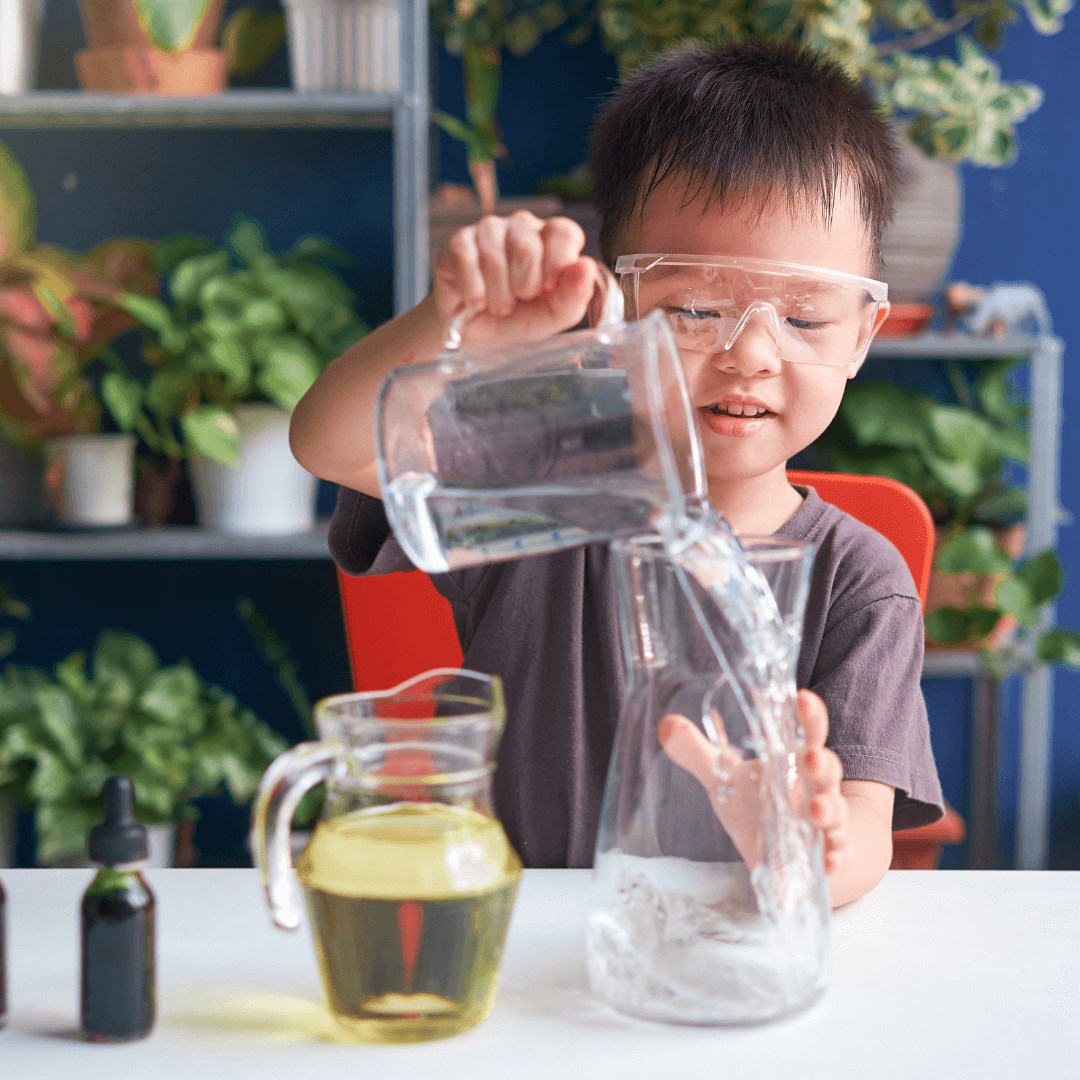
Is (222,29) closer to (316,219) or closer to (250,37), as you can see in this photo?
(250,37)

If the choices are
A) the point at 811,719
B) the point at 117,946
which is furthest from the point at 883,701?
the point at 117,946

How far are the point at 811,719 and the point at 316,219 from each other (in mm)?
2043

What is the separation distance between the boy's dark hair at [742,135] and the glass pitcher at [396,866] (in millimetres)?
659

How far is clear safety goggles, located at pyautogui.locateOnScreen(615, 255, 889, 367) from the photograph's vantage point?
40.4 inches

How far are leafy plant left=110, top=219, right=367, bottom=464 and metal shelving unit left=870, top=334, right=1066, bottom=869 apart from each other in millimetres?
926

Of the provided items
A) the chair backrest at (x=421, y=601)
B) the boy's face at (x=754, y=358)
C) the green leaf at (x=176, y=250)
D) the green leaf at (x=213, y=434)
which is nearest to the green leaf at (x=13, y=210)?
the green leaf at (x=176, y=250)

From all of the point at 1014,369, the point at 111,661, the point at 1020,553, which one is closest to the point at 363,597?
the point at 111,661

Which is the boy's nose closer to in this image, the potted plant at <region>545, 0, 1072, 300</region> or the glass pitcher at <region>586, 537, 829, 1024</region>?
the glass pitcher at <region>586, 537, 829, 1024</region>

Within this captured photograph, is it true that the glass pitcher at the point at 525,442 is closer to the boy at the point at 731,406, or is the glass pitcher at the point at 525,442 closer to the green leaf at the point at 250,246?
the boy at the point at 731,406

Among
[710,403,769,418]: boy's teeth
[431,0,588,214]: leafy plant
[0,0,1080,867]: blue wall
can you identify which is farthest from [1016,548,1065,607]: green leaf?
[710,403,769,418]: boy's teeth

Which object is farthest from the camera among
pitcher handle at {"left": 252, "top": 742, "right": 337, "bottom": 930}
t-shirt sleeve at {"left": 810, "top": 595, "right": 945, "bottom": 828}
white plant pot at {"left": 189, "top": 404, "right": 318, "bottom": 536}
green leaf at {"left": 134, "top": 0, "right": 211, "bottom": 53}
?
white plant pot at {"left": 189, "top": 404, "right": 318, "bottom": 536}

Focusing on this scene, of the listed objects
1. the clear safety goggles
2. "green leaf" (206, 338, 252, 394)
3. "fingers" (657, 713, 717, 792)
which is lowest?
"fingers" (657, 713, 717, 792)

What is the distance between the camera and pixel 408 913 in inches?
22.7

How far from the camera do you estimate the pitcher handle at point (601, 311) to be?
0.66 m
